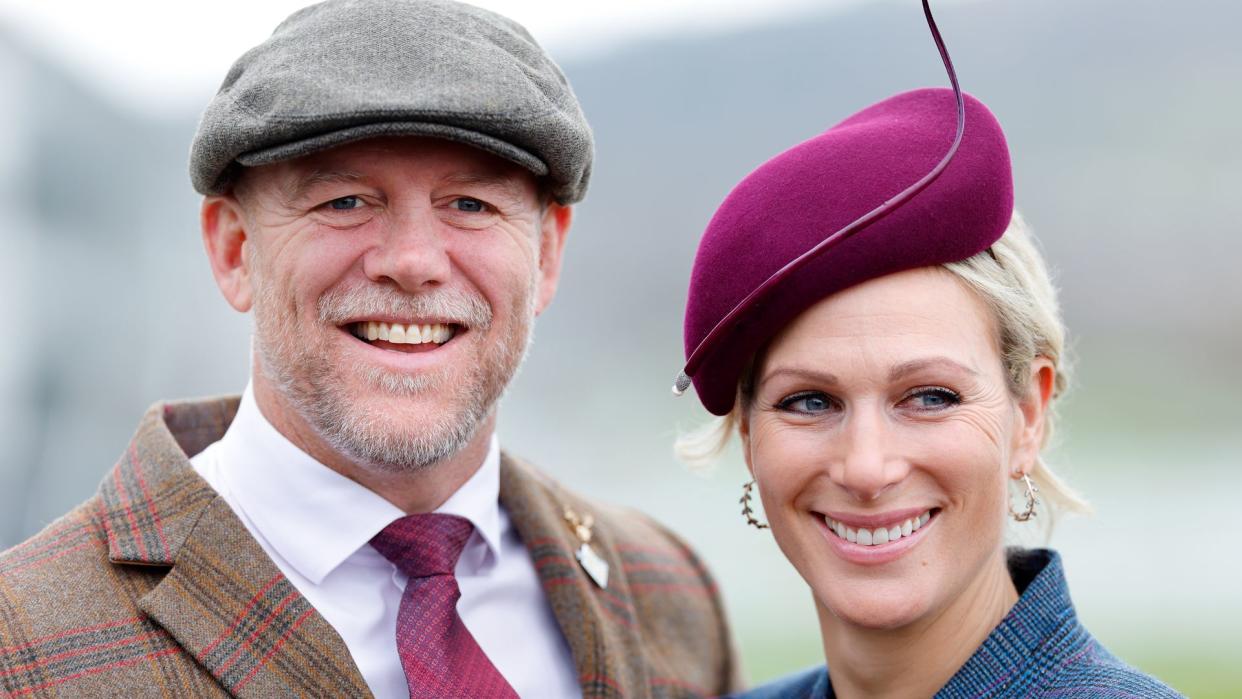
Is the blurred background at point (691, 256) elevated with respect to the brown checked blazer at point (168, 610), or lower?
lower

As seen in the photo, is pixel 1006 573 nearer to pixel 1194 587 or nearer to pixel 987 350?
pixel 987 350

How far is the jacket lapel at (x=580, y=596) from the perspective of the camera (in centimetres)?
256

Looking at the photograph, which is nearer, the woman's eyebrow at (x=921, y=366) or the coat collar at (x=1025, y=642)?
the woman's eyebrow at (x=921, y=366)

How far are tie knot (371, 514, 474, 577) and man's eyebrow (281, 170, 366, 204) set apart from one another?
673 mm

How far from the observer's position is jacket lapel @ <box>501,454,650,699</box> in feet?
8.40

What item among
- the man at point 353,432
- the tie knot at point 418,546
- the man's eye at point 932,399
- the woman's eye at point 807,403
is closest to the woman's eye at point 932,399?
the man's eye at point 932,399

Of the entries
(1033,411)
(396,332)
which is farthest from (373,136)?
(1033,411)

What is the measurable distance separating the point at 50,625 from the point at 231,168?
925 mm

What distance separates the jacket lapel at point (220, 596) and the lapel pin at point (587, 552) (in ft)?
2.40

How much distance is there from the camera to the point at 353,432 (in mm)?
2369

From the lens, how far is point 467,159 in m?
2.39

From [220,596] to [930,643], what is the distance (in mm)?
1298

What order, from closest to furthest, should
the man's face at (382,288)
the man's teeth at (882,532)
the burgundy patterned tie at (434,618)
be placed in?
the man's teeth at (882,532) → the burgundy patterned tie at (434,618) → the man's face at (382,288)

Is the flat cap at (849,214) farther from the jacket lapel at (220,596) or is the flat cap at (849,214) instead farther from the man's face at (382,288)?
the jacket lapel at (220,596)
